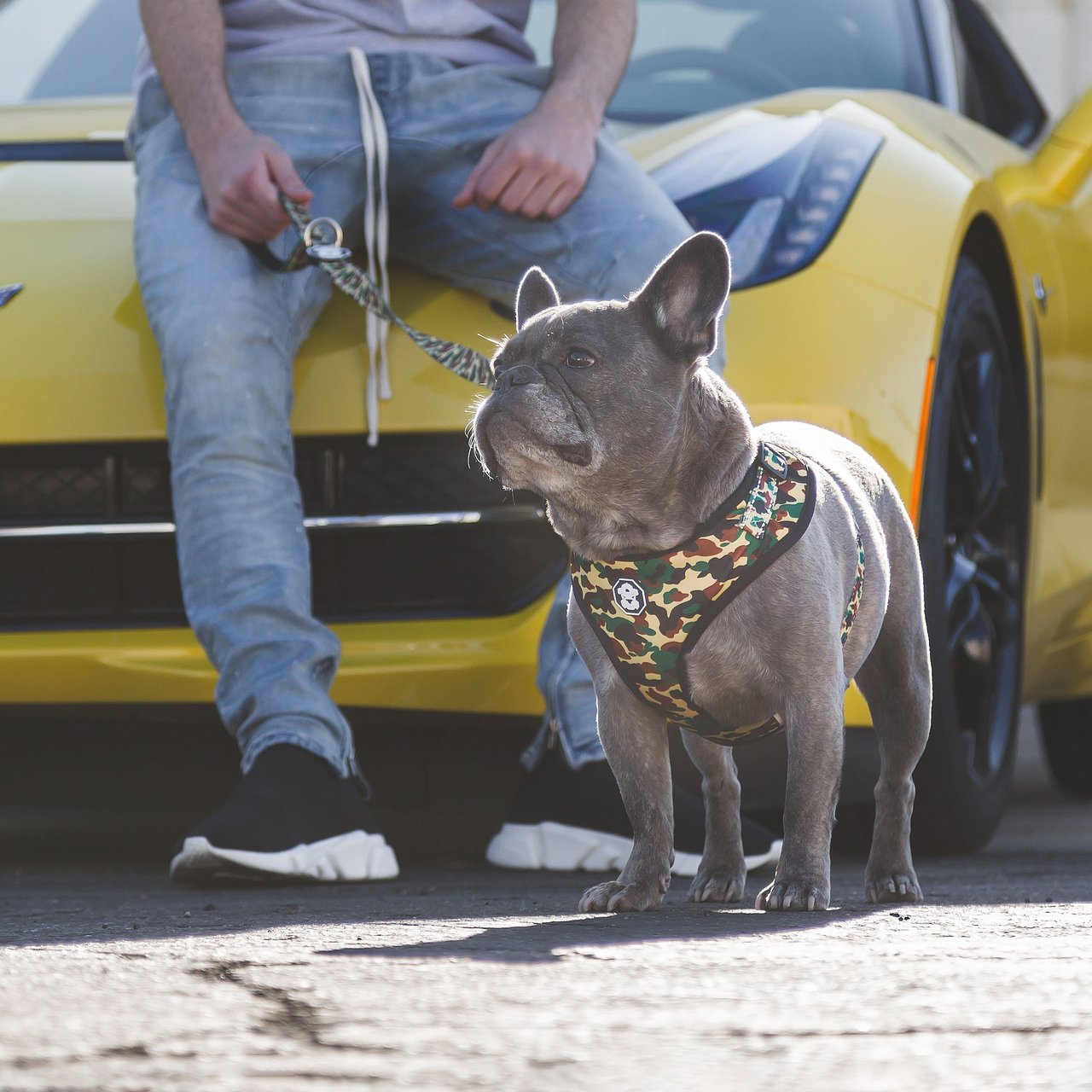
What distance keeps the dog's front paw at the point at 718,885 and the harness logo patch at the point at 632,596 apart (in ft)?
1.39

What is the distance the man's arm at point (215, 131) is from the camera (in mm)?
2887

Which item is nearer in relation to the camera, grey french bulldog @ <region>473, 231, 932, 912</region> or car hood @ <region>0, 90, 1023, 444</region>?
grey french bulldog @ <region>473, 231, 932, 912</region>

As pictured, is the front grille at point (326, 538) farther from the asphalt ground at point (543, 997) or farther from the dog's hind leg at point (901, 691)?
the asphalt ground at point (543, 997)

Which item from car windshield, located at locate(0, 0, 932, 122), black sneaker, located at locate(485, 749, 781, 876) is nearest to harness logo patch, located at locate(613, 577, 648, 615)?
black sneaker, located at locate(485, 749, 781, 876)

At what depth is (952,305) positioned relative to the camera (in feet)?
10.5

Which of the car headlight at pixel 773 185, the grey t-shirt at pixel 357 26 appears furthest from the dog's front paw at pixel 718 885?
the grey t-shirt at pixel 357 26

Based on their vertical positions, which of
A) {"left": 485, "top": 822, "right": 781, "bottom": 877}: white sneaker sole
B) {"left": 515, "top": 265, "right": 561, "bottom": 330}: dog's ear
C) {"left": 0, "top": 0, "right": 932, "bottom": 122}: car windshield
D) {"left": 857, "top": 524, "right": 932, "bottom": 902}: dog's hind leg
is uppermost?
{"left": 0, "top": 0, "right": 932, "bottom": 122}: car windshield

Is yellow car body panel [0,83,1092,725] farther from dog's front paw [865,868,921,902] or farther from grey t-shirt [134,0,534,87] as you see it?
dog's front paw [865,868,921,902]

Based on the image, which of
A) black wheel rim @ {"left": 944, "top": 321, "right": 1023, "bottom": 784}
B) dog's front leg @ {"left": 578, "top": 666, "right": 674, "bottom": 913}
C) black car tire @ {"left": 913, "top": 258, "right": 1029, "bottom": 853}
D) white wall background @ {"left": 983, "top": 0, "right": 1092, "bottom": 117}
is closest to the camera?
dog's front leg @ {"left": 578, "top": 666, "right": 674, "bottom": 913}

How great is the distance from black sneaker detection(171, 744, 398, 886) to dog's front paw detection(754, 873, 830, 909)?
676 mm

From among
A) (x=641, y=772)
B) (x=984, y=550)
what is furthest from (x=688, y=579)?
(x=984, y=550)

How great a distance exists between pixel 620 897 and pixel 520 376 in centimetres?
61

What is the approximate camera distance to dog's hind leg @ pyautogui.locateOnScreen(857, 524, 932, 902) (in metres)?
2.51

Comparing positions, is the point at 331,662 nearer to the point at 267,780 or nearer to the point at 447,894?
the point at 267,780
